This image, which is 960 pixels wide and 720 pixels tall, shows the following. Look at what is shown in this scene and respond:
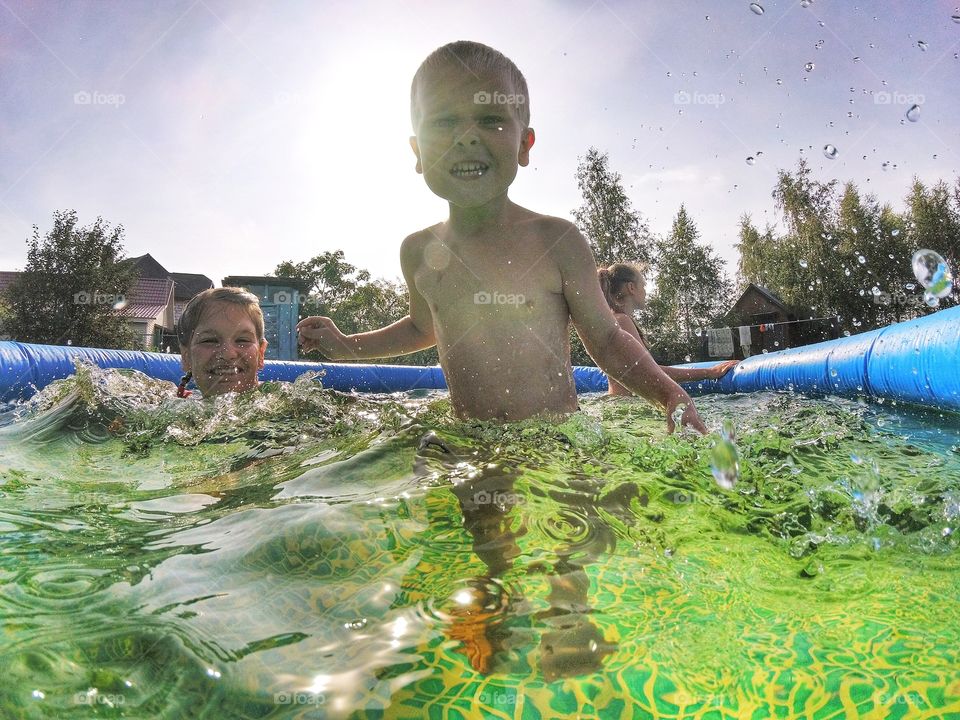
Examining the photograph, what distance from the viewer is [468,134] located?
2.66 metres

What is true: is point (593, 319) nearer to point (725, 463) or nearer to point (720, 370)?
point (725, 463)

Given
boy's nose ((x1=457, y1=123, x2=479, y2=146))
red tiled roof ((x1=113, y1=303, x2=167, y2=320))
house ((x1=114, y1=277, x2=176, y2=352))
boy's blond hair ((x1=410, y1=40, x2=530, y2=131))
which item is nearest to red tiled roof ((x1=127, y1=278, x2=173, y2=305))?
house ((x1=114, y1=277, x2=176, y2=352))

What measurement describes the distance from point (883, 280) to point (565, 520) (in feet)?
98.2

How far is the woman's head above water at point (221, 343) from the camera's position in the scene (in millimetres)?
3609

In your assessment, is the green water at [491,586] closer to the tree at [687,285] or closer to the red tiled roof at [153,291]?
the tree at [687,285]

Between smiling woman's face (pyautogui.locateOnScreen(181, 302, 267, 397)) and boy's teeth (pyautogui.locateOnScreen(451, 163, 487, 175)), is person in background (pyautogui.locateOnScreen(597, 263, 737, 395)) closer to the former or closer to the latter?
boy's teeth (pyautogui.locateOnScreen(451, 163, 487, 175))

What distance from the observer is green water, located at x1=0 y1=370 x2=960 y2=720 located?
92 centimetres

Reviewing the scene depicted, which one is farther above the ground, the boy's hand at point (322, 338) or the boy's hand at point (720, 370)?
the boy's hand at point (322, 338)

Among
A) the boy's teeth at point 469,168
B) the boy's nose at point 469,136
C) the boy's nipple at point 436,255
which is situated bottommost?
the boy's nipple at point 436,255

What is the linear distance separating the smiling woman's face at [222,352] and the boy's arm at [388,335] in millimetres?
393

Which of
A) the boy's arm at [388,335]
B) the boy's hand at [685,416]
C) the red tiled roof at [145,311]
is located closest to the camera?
the boy's hand at [685,416]

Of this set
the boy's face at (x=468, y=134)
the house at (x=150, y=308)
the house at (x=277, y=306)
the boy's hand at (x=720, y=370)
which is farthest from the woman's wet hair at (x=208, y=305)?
the house at (x=150, y=308)

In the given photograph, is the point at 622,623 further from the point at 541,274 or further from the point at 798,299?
the point at 798,299

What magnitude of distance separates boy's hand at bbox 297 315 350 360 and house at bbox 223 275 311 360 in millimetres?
11963
